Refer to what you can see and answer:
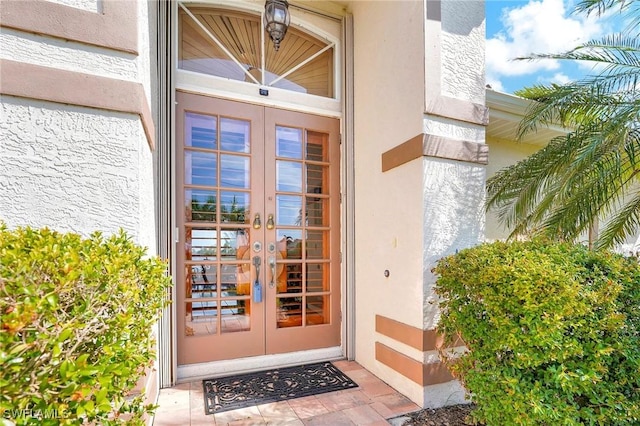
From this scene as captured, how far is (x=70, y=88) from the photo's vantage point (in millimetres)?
1772

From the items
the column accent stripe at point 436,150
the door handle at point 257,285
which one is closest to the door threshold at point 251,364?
the door handle at point 257,285

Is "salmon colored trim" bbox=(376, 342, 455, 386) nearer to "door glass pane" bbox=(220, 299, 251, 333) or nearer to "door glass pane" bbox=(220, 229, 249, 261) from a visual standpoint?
"door glass pane" bbox=(220, 299, 251, 333)

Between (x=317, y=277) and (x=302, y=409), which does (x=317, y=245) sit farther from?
(x=302, y=409)

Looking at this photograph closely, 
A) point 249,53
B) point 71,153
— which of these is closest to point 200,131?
point 249,53

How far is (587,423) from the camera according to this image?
193cm

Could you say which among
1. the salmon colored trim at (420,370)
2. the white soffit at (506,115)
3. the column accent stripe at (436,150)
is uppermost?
the white soffit at (506,115)

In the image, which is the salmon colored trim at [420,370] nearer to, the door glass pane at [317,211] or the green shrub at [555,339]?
the green shrub at [555,339]

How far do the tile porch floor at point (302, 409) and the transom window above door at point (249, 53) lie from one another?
10.7ft

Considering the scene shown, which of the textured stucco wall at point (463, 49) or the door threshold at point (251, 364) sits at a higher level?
the textured stucco wall at point (463, 49)

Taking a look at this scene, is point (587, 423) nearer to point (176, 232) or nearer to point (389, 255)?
point (389, 255)

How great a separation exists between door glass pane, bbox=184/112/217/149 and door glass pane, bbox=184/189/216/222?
0.50m

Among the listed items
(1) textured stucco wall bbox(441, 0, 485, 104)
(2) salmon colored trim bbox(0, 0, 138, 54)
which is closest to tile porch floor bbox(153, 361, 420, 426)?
(2) salmon colored trim bbox(0, 0, 138, 54)

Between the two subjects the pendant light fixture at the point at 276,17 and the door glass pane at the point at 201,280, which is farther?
the door glass pane at the point at 201,280

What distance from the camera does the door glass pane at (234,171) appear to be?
11.2ft
